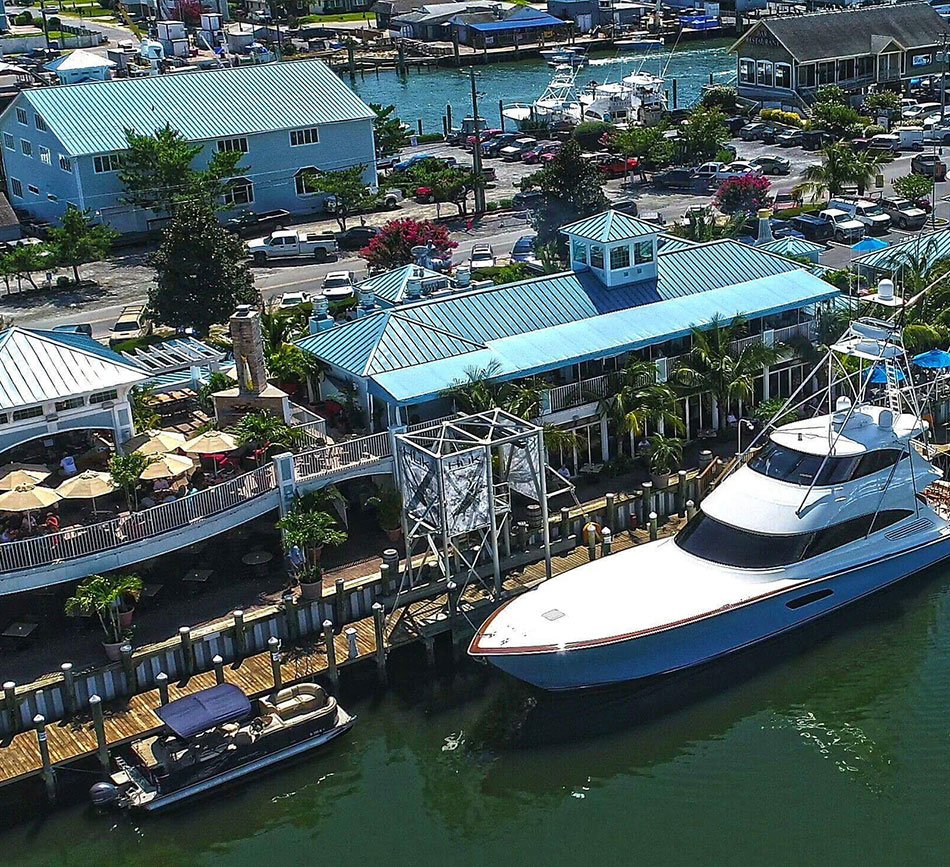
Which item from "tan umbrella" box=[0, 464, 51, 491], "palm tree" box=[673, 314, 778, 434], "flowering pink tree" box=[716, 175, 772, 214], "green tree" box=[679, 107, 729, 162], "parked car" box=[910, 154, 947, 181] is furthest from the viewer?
"green tree" box=[679, 107, 729, 162]

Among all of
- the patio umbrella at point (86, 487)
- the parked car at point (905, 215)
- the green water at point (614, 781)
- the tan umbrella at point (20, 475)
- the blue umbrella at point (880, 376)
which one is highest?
the tan umbrella at point (20, 475)

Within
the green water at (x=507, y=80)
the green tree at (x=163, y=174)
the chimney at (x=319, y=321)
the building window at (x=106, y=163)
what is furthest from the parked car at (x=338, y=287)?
the green water at (x=507, y=80)

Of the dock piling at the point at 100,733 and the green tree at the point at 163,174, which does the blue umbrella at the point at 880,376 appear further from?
the green tree at the point at 163,174

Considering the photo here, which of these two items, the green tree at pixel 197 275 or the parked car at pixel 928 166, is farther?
the parked car at pixel 928 166

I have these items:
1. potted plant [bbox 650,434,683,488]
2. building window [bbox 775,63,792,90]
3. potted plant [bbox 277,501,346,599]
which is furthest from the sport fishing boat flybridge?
building window [bbox 775,63,792,90]

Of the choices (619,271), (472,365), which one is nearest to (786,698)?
(472,365)

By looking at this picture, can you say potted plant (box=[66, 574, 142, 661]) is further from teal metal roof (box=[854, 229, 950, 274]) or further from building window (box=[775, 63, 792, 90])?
building window (box=[775, 63, 792, 90])
